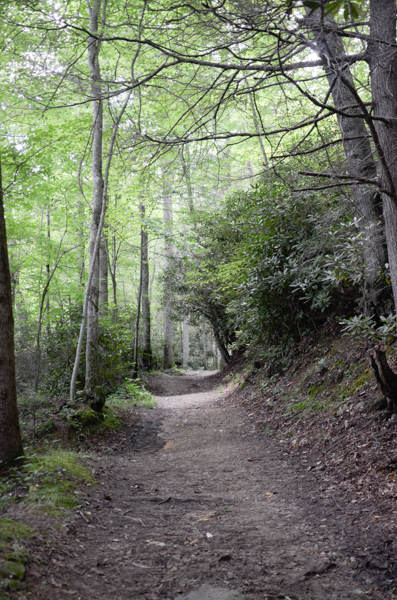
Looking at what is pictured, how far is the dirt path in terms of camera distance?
2.37 meters

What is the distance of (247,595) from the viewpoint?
7.44ft

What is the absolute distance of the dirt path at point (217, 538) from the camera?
2.37 m

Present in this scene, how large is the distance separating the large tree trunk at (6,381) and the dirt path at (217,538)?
0.89 metres

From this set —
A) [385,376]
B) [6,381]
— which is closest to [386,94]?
[385,376]

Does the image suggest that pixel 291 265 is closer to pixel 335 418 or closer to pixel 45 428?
pixel 335 418

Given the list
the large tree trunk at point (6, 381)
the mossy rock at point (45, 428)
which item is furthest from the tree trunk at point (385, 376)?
the mossy rock at point (45, 428)

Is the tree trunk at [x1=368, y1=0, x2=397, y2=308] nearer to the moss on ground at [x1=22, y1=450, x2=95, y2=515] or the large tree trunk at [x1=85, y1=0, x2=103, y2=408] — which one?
the moss on ground at [x1=22, y1=450, x2=95, y2=515]

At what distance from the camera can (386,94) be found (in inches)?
145

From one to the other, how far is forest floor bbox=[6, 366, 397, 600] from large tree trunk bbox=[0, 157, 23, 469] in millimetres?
779

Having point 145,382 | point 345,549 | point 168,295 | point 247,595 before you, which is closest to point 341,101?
point 345,549

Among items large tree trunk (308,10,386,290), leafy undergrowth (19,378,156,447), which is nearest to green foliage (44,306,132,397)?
leafy undergrowth (19,378,156,447)

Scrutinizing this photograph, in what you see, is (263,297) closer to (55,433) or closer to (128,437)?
(128,437)

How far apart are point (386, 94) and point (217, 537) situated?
13.8 feet

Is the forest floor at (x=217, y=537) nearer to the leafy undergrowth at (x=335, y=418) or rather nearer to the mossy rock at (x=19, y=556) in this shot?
the mossy rock at (x=19, y=556)
